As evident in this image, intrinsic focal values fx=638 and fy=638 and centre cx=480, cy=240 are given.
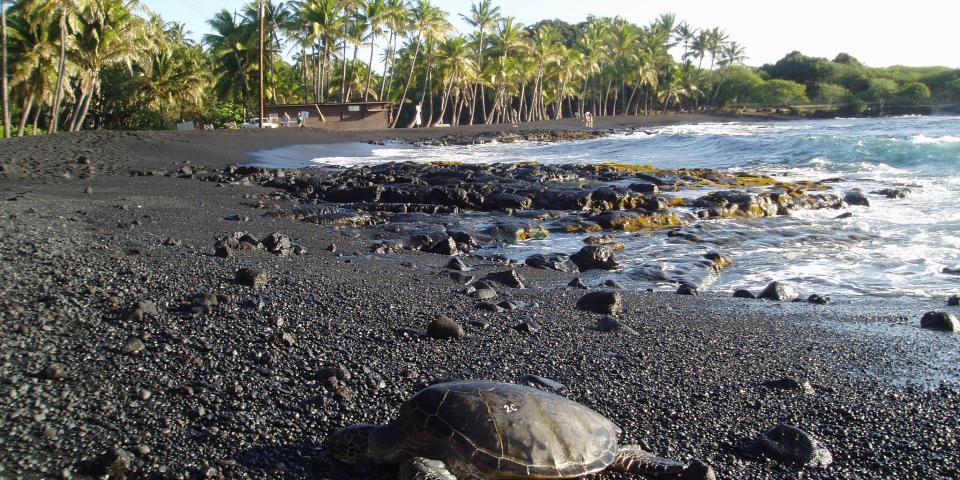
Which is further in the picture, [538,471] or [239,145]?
[239,145]

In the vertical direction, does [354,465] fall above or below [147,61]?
below

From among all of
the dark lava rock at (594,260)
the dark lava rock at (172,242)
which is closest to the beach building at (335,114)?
the dark lava rock at (172,242)

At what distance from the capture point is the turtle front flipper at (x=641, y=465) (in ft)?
10.2

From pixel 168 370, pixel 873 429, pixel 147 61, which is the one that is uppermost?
pixel 147 61

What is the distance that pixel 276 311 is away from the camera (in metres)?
5.07

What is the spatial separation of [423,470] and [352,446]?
0.44 meters

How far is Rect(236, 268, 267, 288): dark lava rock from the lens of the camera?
5738 millimetres

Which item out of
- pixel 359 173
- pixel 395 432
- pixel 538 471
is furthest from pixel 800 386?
pixel 359 173

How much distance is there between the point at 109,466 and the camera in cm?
275

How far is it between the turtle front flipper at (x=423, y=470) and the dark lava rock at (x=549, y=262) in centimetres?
651

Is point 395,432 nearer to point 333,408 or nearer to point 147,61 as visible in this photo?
point 333,408

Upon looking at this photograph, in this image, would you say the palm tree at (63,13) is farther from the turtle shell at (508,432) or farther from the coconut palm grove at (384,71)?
Answer: the turtle shell at (508,432)

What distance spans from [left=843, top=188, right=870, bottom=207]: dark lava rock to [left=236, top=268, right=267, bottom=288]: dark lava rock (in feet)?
49.4

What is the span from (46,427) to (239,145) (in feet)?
85.7
